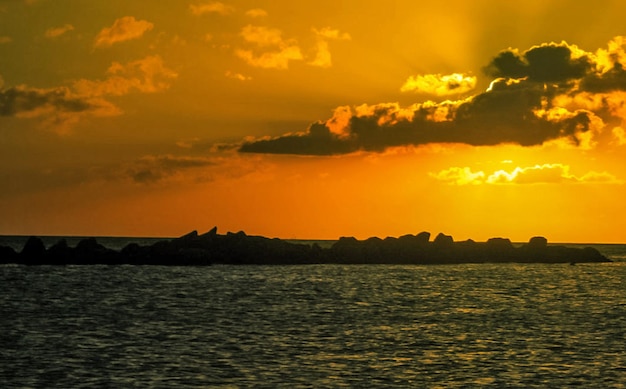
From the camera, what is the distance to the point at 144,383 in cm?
3659

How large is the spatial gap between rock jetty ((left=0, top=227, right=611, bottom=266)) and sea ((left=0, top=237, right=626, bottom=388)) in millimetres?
31440

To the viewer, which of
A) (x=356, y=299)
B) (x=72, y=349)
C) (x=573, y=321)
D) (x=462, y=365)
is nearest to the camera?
(x=462, y=365)

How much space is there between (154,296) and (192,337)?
3019 centimetres

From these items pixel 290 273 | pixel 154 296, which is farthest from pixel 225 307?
pixel 290 273

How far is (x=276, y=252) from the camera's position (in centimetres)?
14812

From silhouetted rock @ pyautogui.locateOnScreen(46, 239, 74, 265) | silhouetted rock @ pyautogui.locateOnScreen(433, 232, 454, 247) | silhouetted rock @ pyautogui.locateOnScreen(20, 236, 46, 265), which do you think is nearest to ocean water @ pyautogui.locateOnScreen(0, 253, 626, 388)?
silhouetted rock @ pyautogui.locateOnScreen(46, 239, 74, 265)

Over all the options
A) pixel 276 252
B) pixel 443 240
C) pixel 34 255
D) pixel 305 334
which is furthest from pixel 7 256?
pixel 305 334

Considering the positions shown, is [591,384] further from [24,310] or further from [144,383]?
[24,310]

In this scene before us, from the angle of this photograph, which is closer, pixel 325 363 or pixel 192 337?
pixel 325 363

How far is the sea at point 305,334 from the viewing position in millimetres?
38500

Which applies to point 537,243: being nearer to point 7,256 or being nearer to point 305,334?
point 7,256

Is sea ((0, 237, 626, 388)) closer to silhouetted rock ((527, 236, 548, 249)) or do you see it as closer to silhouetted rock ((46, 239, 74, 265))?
silhouetted rock ((46, 239, 74, 265))

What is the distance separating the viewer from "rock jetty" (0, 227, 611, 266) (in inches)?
5310

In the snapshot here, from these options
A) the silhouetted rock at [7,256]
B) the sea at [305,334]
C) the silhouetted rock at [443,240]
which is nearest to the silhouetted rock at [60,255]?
the silhouetted rock at [7,256]
